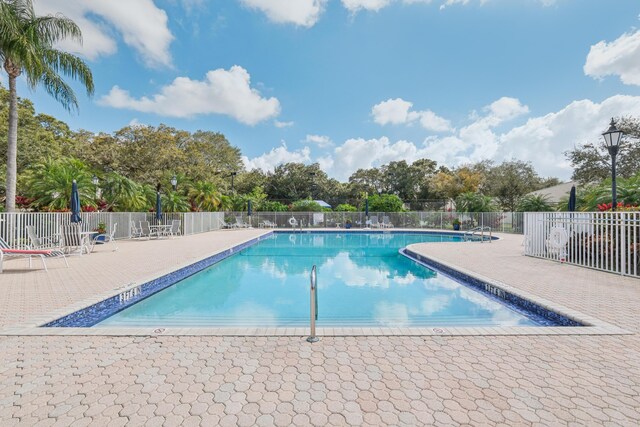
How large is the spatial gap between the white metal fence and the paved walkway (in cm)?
721

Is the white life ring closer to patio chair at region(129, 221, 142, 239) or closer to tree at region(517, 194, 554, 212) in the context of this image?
tree at region(517, 194, 554, 212)

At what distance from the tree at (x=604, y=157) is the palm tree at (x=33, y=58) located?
2885cm

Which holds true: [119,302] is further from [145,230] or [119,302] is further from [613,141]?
[145,230]

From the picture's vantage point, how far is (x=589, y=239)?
23.7ft

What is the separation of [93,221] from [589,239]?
54.3 feet

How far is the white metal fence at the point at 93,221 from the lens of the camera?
28.9 ft

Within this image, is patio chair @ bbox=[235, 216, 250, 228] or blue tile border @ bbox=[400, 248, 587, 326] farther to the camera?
patio chair @ bbox=[235, 216, 250, 228]

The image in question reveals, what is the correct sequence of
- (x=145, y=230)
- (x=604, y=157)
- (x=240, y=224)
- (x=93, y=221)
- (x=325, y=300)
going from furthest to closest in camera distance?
1. (x=240, y=224)
2. (x=604, y=157)
3. (x=145, y=230)
4. (x=93, y=221)
5. (x=325, y=300)

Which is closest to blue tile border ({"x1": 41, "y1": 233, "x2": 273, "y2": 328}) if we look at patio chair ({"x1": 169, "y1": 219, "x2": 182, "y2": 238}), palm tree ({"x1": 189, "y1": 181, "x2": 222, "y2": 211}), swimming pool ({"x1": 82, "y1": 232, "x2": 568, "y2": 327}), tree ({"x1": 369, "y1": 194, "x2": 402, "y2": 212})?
swimming pool ({"x1": 82, "y1": 232, "x2": 568, "y2": 327})

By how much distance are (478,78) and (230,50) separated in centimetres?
1327

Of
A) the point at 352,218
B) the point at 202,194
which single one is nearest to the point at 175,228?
the point at 202,194

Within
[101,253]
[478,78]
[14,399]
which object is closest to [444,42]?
[478,78]

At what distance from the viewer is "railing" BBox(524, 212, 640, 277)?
6.17 m

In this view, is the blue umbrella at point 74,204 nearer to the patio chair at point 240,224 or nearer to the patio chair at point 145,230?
the patio chair at point 145,230
